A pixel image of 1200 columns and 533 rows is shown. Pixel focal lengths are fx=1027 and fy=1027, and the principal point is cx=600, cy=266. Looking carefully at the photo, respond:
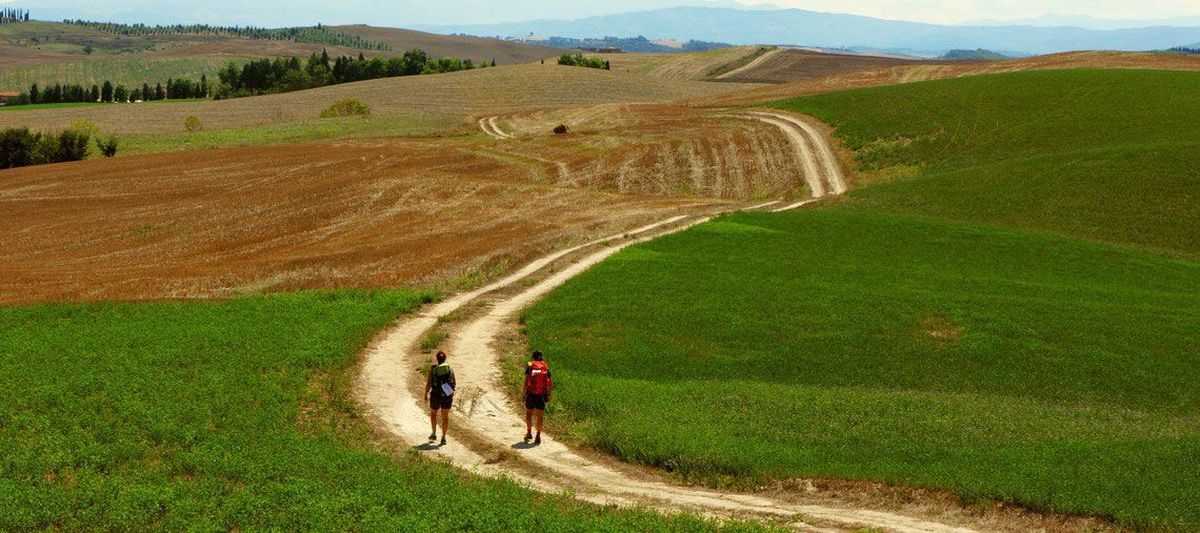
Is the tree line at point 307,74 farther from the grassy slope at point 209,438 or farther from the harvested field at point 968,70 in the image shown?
the grassy slope at point 209,438

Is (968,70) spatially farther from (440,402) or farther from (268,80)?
(268,80)

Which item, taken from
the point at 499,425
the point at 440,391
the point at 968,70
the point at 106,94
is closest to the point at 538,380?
the point at 440,391

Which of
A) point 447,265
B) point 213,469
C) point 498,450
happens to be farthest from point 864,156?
point 213,469

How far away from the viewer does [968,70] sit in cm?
12331

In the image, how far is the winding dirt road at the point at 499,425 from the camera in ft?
66.0

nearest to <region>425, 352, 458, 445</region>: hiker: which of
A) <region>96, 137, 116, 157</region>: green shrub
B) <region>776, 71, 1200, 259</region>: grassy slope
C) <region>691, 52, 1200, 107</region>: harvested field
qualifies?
<region>776, 71, 1200, 259</region>: grassy slope

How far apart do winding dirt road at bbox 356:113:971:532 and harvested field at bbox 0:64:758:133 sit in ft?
251

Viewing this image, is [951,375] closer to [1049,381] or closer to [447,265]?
[1049,381]

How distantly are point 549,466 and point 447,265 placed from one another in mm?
21675

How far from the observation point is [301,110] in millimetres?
137250

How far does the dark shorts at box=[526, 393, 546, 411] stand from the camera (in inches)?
947

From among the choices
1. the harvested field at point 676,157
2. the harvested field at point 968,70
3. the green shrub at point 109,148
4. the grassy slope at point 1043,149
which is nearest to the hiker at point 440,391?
the grassy slope at point 1043,149

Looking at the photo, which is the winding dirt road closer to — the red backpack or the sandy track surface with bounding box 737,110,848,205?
the red backpack

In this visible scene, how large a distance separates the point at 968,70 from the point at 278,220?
304 feet
